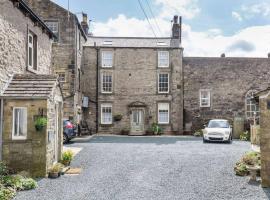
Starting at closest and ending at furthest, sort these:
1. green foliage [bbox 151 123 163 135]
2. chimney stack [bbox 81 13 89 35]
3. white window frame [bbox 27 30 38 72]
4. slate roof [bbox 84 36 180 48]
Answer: white window frame [bbox 27 30 38 72] < green foliage [bbox 151 123 163 135] < slate roof [bbox 84 36 180 48] < chimney stack [bbox 81 13 89 35]

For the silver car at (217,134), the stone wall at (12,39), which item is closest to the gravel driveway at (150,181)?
the stone wall at (12,39)

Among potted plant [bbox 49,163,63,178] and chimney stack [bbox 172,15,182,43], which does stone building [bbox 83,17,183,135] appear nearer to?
chimney stack [bbox 172,15,182,43]

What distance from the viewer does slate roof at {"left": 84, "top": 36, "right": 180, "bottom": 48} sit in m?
32.2

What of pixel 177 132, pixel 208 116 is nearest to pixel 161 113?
pixel 177 132

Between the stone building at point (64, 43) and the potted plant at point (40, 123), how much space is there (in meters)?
14.6

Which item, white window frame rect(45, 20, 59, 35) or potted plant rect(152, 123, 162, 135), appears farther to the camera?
potted plant rect(152, 123, 162, 135)

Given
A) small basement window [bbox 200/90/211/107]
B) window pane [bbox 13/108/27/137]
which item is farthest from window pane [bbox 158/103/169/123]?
window pane [bbox 13/108/27/137]

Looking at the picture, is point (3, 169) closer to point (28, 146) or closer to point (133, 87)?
point (28, 146)

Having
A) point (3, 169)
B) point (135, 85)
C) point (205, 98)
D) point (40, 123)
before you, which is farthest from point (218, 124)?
point (3, 169)

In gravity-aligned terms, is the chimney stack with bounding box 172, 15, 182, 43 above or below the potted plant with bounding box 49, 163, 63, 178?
above

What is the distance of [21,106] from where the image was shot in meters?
11.6

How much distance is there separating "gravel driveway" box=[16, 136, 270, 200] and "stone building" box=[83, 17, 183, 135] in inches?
594

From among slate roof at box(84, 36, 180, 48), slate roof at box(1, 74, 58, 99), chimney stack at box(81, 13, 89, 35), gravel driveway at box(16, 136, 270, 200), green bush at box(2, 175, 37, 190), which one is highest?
chimney stack at box(81, 13, 89, 35)

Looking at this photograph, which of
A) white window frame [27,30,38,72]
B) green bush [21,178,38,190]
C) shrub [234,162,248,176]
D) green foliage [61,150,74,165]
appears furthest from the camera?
white window frame [27,30,38,72]
